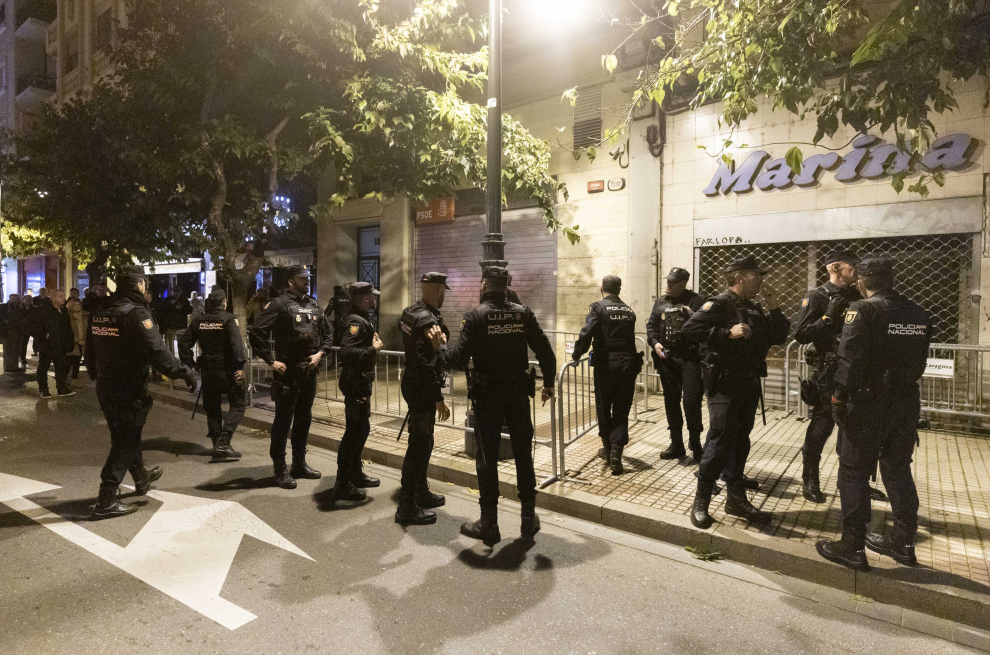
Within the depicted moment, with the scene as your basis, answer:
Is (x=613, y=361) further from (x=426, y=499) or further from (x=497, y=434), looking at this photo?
(x=426, y=499)

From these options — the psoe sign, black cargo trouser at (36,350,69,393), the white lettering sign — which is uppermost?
the psoe sign

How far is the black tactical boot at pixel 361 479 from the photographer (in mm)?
5367

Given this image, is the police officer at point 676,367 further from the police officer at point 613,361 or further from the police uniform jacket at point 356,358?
the police uniform jacket at point 356,358

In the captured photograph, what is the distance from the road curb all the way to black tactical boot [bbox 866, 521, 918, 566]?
8 cm

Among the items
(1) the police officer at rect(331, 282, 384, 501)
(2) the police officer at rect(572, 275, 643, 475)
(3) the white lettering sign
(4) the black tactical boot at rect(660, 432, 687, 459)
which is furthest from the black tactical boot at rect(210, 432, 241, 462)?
(3) the white lettering sign

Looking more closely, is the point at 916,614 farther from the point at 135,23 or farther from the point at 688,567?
the point at 135,23

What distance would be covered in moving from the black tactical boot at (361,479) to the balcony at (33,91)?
3453 centimetres

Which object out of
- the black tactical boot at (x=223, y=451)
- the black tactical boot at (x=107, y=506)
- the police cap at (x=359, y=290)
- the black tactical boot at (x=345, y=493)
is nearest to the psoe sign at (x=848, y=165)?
the police cap at (x=359, y=290)

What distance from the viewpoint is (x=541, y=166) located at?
972cm

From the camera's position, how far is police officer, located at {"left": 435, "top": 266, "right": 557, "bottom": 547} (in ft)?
13.8

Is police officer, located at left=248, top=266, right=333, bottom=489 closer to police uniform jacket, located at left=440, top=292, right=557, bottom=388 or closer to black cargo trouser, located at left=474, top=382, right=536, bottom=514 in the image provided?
police uniform jacket, located at left=440, top=292, right=557, bottom=388

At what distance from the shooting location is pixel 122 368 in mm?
4770

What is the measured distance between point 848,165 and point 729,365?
600 centimetres

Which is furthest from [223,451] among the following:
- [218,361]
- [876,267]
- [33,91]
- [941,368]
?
[33,91]
